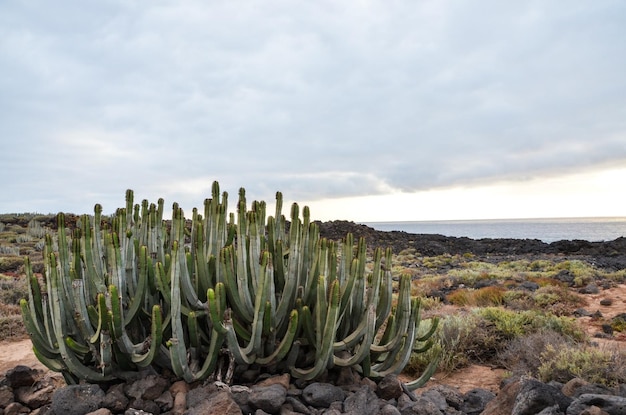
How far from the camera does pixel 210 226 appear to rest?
457cm

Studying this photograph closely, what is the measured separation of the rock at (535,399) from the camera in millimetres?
3193

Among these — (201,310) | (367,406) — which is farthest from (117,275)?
(367,406)

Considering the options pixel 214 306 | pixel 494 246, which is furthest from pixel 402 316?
pixel 494 246

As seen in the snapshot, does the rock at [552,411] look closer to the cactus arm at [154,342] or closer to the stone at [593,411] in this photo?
the stone at [593,411]

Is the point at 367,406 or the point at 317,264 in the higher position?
the point at 317,264

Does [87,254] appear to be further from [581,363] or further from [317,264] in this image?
[581,363]

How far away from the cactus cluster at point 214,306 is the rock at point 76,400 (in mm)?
205

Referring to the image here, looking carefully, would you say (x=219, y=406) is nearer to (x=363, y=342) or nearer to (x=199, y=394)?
(x=199, y=394)

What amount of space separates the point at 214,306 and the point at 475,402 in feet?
8.80

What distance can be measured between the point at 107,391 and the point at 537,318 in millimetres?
6995

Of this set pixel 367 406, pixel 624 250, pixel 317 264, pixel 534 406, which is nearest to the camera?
pixel 534 406

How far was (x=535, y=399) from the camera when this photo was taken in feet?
10.5

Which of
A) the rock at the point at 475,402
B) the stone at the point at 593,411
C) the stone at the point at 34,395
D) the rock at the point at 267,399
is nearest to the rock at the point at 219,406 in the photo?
the rock at the point at 267,399

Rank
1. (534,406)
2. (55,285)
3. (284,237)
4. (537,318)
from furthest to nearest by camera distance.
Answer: (537,318)
(284,237)
(55,285)
(534,406)
